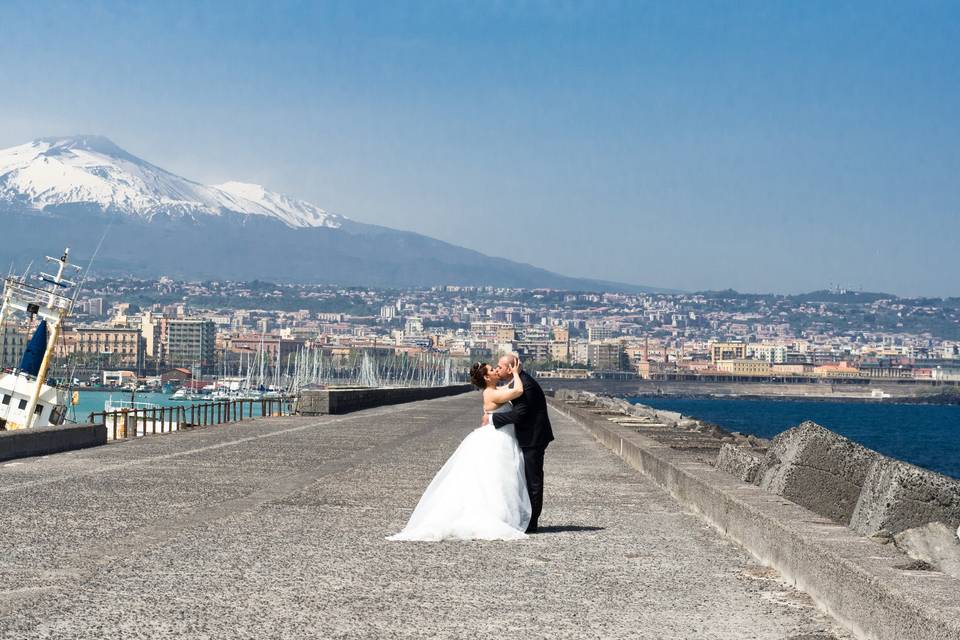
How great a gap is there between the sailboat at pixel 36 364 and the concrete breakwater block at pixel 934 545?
36.6 m

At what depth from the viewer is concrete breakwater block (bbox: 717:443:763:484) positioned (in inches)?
574

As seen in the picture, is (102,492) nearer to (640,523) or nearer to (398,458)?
(640,523)

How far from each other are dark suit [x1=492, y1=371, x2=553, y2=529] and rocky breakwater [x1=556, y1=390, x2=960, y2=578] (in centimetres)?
188

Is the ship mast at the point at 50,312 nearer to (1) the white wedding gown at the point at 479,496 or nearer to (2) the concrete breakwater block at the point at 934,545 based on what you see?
(1) the white wedding gown at the point at 479,496

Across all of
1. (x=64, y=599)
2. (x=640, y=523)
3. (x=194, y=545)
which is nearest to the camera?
(x=64, y=599)

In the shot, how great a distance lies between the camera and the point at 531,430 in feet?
40.6

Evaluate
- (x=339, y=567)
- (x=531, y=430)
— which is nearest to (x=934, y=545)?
(x=531, y=430)

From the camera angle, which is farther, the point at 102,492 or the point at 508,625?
the point at 102,492

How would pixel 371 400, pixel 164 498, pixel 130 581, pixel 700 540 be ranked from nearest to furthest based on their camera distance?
pixel 130 581 < pixel 700 540 < pixel 164 498 < pixel 371 400

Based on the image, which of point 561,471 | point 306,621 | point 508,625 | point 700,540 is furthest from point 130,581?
point 561,471

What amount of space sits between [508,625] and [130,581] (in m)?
2.44

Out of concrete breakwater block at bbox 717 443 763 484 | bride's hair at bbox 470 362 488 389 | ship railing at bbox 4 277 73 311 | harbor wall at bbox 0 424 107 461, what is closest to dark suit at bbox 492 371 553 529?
bride's hair at bbox 470 362 488 389

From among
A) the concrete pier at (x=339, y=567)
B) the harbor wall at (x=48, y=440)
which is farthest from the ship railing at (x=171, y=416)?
the concrete pier at (x=339, y=567)

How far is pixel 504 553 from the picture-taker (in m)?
11.0
